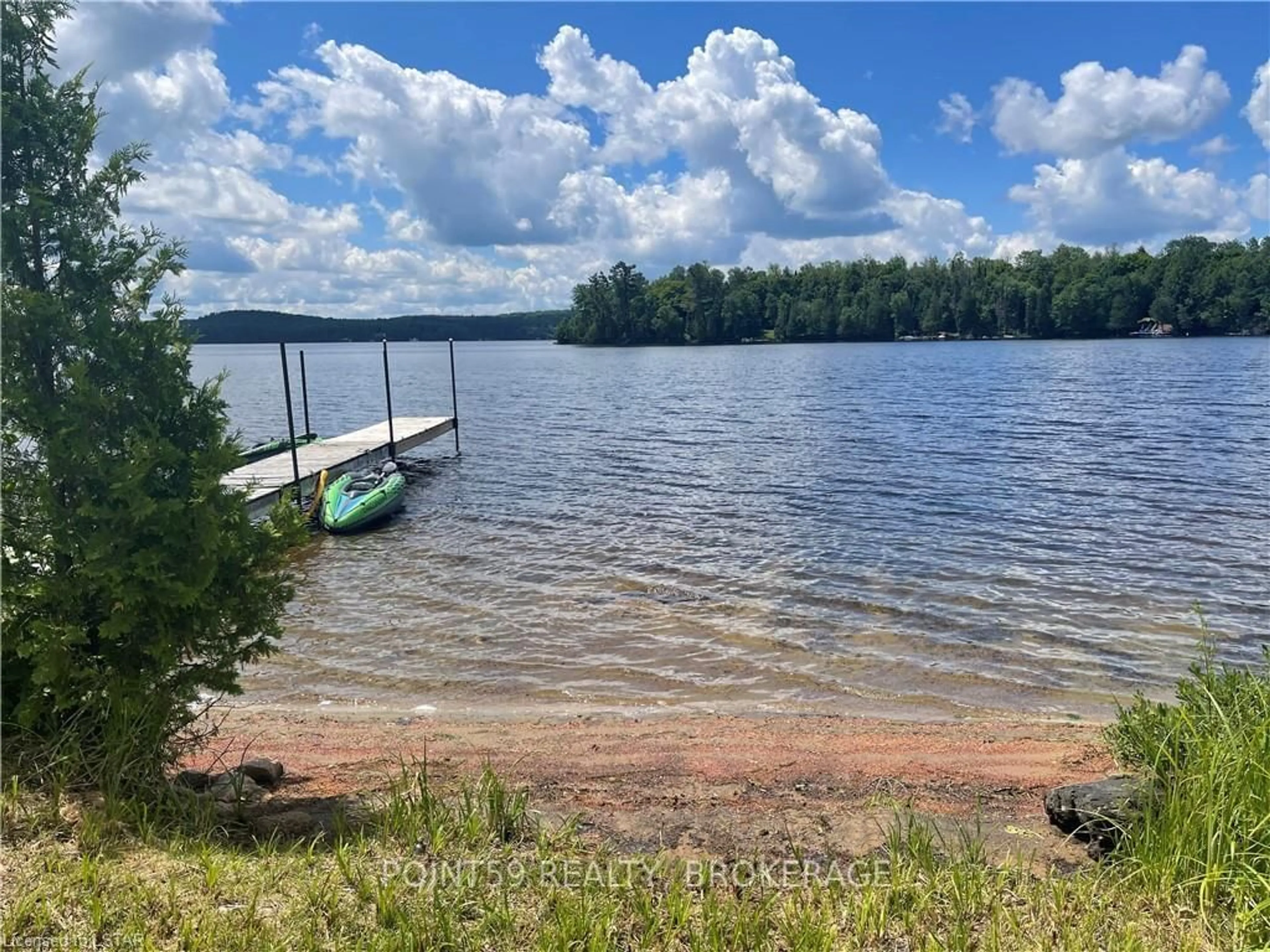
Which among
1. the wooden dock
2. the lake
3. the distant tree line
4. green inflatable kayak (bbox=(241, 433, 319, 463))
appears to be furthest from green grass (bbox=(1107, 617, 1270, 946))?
the distant tree line

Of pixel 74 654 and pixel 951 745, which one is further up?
pixel 74 654

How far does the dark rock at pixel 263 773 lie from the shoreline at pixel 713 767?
81 mm

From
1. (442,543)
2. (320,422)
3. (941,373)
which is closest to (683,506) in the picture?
(442,543)

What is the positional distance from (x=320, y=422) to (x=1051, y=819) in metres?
37.8

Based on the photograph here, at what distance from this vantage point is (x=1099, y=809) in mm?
4059

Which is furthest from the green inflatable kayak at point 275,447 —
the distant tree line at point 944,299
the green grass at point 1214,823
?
the distant tree line at point 944,299

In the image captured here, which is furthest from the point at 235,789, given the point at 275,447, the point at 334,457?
the point at 275,447

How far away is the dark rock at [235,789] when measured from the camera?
4391 millimetres

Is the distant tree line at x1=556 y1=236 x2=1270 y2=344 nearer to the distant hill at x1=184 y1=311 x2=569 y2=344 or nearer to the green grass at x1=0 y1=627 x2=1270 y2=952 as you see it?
the distant hill at x1=184 y1=311 x2=569 y2=344

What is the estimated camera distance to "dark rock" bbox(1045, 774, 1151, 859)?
390 centimetres

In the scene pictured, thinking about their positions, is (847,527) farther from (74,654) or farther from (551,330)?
(551,330)

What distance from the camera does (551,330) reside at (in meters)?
175

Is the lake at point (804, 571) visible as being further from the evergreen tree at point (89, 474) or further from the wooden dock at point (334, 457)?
the evergreen tree at point (89, 474)

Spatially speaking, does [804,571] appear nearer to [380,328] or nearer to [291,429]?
[291,429]
